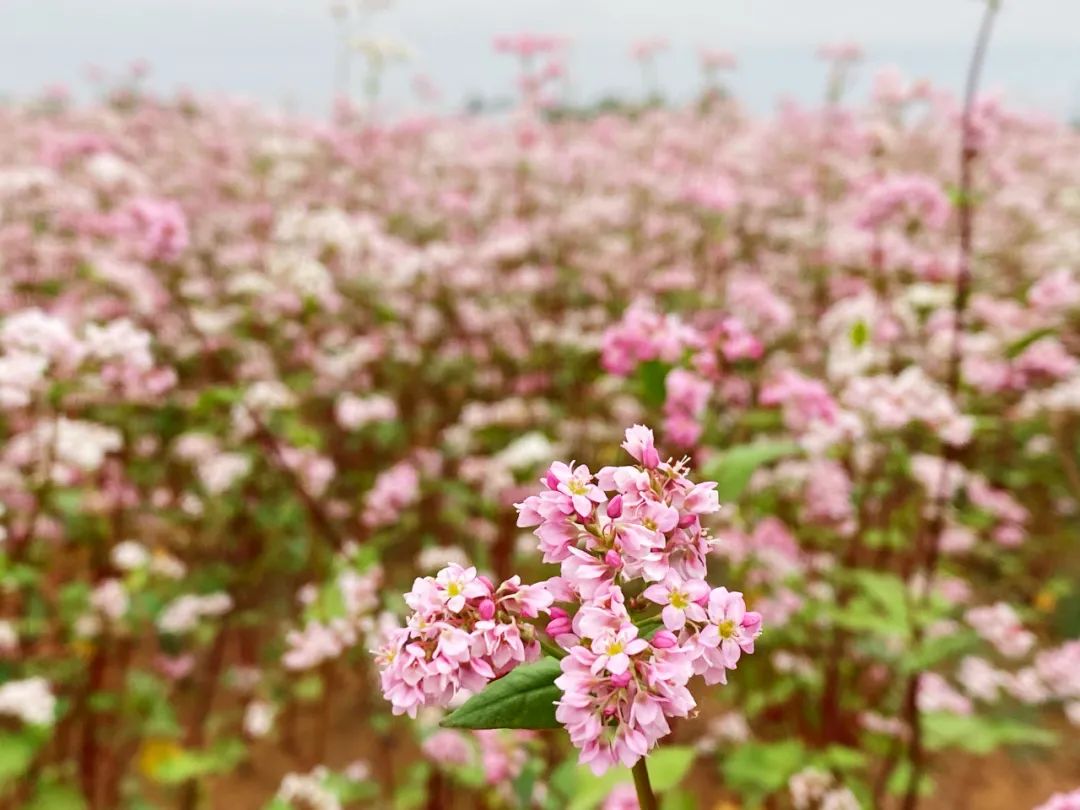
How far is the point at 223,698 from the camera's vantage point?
436 cm

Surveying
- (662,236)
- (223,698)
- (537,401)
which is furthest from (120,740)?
(662,236)

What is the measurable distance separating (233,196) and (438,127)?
11.6 ft

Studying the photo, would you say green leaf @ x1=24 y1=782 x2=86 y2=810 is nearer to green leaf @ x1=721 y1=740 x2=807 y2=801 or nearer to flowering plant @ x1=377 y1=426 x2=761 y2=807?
green leaf @ x1=721 y1=740 x2=807 y2=801

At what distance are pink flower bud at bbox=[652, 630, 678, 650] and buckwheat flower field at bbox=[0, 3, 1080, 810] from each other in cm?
1

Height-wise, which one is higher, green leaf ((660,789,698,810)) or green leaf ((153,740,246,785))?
green leaf ((660,789,698,810))

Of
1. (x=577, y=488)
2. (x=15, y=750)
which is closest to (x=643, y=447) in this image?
(x=577, y=488)

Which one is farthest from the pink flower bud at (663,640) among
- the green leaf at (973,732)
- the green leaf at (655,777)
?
the green leaf at (973,732)

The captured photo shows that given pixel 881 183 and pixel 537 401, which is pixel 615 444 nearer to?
pixel 537 401

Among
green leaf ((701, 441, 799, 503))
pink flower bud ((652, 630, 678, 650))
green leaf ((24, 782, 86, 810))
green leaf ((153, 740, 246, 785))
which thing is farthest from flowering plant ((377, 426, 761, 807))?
green leaf ((24, 782, 86, 810))

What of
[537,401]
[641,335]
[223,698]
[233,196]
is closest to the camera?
[641,335]

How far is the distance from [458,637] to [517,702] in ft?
0.32

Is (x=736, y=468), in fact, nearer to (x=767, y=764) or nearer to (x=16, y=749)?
(x=767, y=764)

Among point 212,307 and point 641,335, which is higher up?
point 641,335

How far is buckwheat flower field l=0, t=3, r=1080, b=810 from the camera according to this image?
1.03 m
